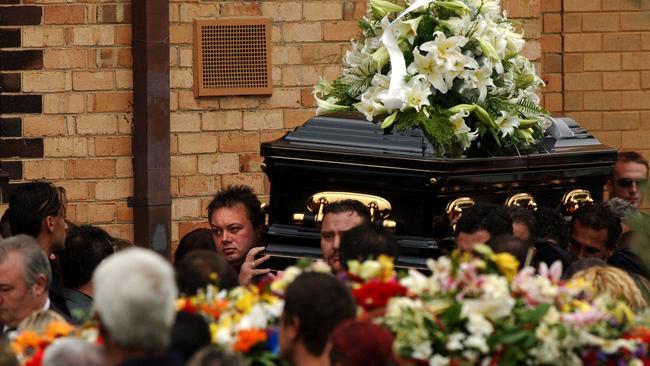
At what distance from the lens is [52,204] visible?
832cm

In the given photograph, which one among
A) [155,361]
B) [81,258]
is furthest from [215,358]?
[81,258]

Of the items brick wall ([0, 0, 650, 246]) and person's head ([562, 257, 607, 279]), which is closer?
person's head ([562, 257, 607, 279])

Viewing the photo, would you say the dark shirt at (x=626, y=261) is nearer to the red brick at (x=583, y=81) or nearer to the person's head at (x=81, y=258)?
the person's head at (x=81, y=258)

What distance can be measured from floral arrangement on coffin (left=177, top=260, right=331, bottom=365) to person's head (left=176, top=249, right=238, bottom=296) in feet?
0.23

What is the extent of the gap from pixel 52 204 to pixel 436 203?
5.71 ft

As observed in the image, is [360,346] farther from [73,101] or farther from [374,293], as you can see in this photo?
[73,101]

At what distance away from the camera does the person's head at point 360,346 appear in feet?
16.9

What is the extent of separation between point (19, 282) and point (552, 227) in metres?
2.73

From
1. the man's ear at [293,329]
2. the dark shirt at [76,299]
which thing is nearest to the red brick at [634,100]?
the dark shirt at [76,299]

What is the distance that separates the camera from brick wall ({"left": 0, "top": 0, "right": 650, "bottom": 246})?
1162 centimetres

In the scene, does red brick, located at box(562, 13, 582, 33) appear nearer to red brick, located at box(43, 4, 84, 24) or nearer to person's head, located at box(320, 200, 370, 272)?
red brick, located at box(43, 4, 84, 24)

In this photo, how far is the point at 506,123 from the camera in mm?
8828

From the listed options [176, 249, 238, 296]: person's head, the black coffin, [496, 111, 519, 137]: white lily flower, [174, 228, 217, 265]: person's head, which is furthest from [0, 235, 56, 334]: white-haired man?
[496, 111, 519, 137]: white lily flower

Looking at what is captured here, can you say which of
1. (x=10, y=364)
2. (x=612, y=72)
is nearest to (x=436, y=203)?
(x=10, y=364)
